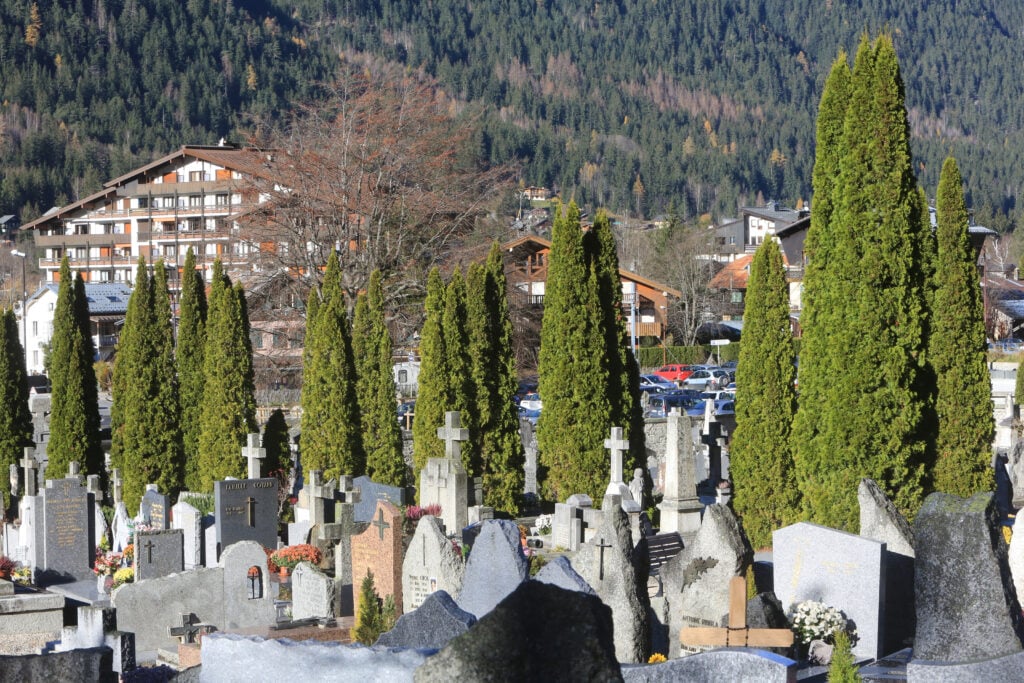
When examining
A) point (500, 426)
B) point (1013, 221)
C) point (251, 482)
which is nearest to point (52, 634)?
point (251, 482)

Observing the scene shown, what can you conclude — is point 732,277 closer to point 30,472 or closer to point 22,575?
point 30,472

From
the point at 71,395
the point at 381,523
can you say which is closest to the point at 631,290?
the point at 71,395

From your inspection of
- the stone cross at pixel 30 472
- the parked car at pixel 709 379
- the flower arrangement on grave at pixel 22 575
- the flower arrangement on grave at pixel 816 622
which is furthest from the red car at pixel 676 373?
the flower arrangement on grave at pixel 816 622

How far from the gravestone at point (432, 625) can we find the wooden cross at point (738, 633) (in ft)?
7.16

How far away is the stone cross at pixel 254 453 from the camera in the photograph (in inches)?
Result: 920

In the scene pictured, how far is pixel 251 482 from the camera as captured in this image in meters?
20.0

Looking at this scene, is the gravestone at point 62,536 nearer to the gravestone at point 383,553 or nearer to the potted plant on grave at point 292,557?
the potted plant on grave at point 292,557

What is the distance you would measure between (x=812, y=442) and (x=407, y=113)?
27779 mm

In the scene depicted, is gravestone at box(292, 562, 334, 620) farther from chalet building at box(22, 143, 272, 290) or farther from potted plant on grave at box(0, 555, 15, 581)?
chalet building at box(22, 143, 272, 290)

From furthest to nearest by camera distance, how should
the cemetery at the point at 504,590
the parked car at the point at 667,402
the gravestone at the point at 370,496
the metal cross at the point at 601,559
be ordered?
1. the parked car at the point at 667,402
2. the gravestone at the point at 370,496
3. the metal cross at the point at 601,559
4. the cemetery at the point at 504,590

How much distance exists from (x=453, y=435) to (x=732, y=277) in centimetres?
5969

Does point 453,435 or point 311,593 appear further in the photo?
point 453,435

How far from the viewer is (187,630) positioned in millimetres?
14820

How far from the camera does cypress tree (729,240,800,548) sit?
2089 cm
